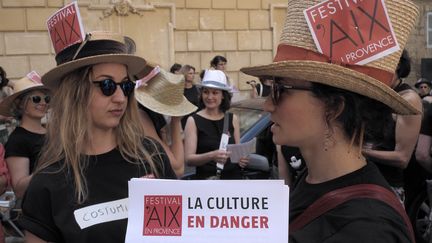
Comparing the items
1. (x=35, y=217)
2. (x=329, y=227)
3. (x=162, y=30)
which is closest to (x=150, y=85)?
(x=35, y=217)

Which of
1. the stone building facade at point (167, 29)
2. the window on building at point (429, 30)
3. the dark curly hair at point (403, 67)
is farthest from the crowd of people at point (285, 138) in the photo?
the window on building at point (429, 30)

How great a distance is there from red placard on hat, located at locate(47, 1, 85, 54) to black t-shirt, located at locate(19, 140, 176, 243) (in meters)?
0.57

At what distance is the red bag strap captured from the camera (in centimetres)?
160

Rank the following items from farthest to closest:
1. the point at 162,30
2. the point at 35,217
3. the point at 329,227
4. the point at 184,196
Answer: the point at 162,30, the point at 35,217, the point at 184,196, the point at 329,227

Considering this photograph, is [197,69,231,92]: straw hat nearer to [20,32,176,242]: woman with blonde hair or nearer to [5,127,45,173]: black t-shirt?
[5,127,45,173]: black t-shirt

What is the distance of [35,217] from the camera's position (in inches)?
82.4

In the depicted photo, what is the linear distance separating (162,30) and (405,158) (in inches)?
397

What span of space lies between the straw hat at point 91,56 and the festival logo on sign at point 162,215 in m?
0.79

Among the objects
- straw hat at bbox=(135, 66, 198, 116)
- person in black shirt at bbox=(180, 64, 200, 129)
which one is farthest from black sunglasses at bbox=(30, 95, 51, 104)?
person in black shirt at bbox=(180, 64, 200, 129)

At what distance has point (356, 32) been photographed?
5.74ft

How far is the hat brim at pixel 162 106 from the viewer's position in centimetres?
388

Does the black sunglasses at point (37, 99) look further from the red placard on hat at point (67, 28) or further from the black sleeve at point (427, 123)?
Result: the black sleeve at point (427, 123)

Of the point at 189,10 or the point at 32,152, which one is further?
the point at 189,10

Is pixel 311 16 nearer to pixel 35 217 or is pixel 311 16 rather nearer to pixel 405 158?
pixel 35 217
